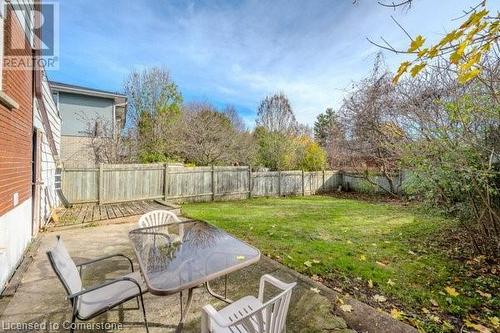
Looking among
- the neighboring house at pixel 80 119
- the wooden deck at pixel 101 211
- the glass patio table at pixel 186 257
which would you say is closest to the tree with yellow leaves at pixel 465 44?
the glass patio table at pixel 186 257

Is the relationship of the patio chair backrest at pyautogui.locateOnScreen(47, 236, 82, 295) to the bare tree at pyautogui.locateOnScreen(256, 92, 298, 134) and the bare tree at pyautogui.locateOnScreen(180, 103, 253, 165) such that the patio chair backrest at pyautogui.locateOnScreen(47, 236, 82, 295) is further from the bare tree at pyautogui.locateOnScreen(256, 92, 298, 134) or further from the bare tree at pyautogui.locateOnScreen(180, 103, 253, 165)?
the bare tree at pyautogui.locateOnScreen(256, 92, 298, 134)

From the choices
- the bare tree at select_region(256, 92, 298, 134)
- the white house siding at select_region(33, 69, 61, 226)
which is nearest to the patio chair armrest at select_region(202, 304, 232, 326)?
the white house siding at select_region(33, 69, 61, 226)

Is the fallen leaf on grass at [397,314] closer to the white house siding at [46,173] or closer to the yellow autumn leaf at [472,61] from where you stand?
the yellow autumn leaf at [472,61]

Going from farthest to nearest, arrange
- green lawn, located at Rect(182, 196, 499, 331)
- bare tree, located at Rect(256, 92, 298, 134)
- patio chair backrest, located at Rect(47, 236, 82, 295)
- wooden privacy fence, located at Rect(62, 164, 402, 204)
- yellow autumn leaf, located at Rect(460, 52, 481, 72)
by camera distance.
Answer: bare tree, located at Rect(256, 92, 298, 134)
wooden privacy fence, located at Rect(62, 164, 402, 204)
green lawn, located at Rect(182, 196, 499, 331)
patio chair backrest, located at Rect(47, 236, 82, 295)
yellow autumn leaf, located at Rect(460, 52, 481, 72)

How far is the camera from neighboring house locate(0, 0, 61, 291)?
3082 mm

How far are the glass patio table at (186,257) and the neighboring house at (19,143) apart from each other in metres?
1.67

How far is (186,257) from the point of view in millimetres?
2406

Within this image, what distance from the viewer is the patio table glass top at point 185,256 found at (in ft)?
6.33

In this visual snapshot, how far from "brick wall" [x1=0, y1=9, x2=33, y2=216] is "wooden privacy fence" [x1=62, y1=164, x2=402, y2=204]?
3.80 m

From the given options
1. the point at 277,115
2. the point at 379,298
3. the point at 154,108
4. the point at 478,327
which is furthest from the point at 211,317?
the point at 277,115

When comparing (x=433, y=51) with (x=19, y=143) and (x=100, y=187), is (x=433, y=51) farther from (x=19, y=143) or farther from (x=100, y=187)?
(x=100, y=187)

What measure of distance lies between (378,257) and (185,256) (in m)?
3.32

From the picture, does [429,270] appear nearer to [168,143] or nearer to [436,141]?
[436,141]

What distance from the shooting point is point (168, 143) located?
12.8 m
